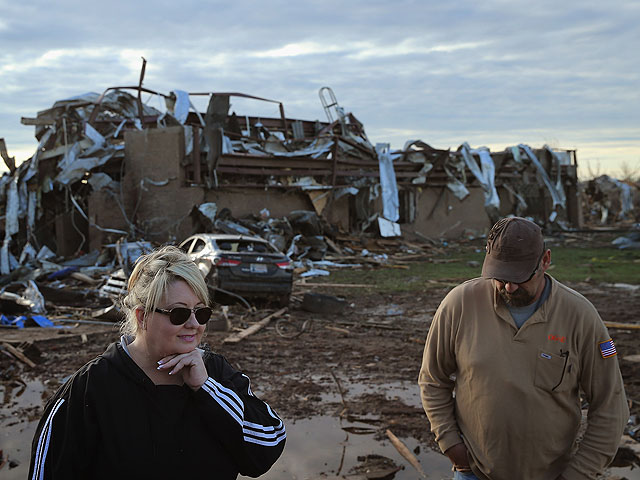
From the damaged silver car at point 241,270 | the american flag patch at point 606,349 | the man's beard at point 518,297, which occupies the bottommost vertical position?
the damaged silver car at point 241,270

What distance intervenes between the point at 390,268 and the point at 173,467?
66.8ft

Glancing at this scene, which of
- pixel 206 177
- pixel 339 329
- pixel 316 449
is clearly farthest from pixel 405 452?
pixel 206 177

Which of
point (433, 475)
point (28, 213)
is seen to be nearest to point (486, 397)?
point (433, 475)

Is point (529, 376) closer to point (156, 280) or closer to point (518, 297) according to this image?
point (518, 297)

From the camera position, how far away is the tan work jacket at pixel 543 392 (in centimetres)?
288

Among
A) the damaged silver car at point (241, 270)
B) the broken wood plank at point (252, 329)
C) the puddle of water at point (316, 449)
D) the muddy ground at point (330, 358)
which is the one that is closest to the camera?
the puddle of water at point (316, 449)

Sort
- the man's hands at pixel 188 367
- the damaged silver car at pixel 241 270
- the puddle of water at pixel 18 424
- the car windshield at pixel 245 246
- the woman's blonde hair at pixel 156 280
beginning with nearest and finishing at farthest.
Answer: the man's hands at pixel 188 367 < the woman's blonde hair at pixel 156 280 < the puddle of water at pixel 18 424 < the damaged silver car at pixel 241 270 < the car windshield at pixel 245 246

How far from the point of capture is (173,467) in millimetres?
2240

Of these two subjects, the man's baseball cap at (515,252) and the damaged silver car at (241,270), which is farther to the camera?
the damaged silver car at (241,270)

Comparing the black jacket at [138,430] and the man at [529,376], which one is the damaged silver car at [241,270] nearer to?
the man at [529,376]

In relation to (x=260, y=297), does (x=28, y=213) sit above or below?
above

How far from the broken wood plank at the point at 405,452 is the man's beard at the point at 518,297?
2.81m

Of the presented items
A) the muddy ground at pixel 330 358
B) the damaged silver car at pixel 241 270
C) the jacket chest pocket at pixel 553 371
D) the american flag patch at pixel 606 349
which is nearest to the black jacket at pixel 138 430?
the jacket chest pocket at pixel 553 371

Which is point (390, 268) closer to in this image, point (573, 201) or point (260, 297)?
point (260, 297)
